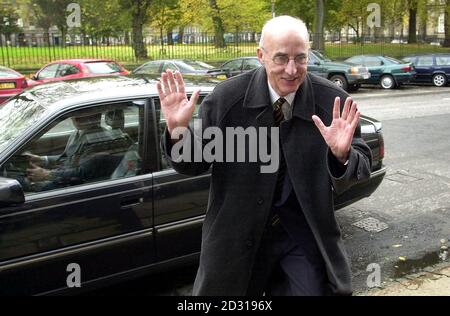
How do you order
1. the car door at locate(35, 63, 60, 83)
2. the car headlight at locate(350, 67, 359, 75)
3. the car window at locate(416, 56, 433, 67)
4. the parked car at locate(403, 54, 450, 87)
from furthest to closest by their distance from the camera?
the car window at locate(416, 56, 433, 67)
the parked car at locate(403, 54, 450, 87)
the car headlight at locate(350, 67, 359, 75)
the car door at locate(35, 63, 60, 83)

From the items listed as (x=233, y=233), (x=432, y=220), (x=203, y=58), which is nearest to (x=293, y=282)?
(x=233, y=233)

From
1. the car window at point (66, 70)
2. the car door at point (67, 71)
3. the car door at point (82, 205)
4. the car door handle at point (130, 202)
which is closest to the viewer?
the car door at point (82, 205)

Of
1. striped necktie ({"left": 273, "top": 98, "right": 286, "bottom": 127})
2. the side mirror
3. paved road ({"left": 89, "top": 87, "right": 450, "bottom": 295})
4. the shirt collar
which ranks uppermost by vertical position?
the shirt collar

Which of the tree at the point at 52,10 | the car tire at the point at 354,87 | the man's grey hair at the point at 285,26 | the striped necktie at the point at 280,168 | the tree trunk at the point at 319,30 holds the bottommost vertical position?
the car tire at the point at 354,87

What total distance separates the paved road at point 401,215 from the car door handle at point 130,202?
34.7 inches

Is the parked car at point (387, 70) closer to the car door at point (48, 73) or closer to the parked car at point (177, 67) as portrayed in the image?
the parked car at point (177, 67)

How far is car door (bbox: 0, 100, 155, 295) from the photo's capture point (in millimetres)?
3135

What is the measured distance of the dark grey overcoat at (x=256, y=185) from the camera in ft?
6.89

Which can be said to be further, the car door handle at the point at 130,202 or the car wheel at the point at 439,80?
the car wheel at the point at 439,80

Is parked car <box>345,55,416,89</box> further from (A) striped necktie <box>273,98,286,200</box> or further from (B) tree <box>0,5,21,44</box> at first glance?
(B) tree <box>0,5,21,44</box>

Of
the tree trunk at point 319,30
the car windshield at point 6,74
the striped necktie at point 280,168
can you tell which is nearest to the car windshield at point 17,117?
the striped necktie at point 280,168

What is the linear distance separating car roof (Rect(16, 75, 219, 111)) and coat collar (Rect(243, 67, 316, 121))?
166 cm

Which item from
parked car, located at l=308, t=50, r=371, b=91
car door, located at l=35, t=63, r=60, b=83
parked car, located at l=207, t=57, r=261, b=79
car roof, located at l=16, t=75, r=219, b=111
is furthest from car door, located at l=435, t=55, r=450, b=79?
car roof, located at l=16, t=75, r=219, b=111

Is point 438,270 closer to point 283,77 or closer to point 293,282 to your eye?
point 293,282
